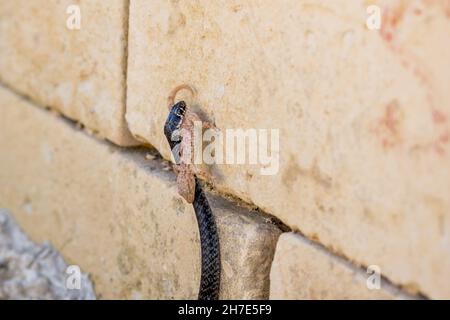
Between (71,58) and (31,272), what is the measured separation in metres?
0.96

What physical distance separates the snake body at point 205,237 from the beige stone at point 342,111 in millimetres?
97

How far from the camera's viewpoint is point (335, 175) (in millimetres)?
2033

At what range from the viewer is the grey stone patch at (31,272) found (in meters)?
3.29

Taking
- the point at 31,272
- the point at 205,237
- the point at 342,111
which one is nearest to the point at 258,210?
the point at 205,237

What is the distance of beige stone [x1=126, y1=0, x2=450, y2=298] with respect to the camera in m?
1.78

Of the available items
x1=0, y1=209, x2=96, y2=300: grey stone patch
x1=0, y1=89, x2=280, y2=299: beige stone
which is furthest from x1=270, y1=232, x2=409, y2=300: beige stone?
x1=0, y1=209, x2=96, y2=300: grey stone patch

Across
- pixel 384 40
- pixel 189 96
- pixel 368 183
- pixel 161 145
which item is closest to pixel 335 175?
pixel 368 183

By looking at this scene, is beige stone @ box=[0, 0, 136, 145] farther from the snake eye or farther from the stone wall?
the snake eye

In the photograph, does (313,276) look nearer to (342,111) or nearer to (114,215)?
(342,111)

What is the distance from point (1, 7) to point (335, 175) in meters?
2.19

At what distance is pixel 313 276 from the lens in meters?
2.16

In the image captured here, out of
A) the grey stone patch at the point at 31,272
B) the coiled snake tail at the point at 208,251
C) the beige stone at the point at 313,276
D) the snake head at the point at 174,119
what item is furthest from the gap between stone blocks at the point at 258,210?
the grey stone patch at the point at 31,272

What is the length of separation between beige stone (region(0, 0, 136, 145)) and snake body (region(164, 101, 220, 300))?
55 centimetres

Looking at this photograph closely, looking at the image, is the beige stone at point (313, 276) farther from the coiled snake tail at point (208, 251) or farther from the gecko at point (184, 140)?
the gecko at point (184, 140)
